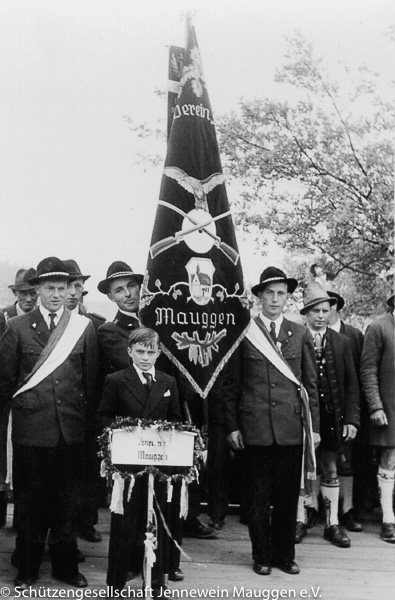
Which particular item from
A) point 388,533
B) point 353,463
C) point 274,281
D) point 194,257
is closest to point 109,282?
point 194,257

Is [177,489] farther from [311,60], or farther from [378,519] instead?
[311,60]

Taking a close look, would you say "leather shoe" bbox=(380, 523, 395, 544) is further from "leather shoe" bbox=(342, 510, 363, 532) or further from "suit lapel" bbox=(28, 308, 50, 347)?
"suit lapel" bbox=(28, 308, 50, 347)

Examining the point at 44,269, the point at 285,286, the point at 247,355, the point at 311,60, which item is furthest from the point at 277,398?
the point at 311,60

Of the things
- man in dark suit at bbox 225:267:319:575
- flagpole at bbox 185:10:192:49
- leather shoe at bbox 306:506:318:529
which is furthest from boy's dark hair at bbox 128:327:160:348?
leather shoe at bbox 306:506:318:529

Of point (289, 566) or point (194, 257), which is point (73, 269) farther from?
point (289, 566)

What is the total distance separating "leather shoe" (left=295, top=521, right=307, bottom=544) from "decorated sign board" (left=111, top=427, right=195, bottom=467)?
1.81m

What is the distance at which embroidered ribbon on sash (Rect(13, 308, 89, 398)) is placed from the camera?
4.15 meters

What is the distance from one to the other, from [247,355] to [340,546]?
5.19 feet

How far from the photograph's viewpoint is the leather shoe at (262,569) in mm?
4383

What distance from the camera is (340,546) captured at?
5.04m

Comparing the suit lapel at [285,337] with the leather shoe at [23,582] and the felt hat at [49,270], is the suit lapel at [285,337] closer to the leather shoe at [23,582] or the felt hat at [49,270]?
the felt hat at [49,270]

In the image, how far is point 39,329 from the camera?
4.27 metres

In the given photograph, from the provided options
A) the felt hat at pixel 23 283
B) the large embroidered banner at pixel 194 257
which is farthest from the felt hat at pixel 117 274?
the felt hat at pixel 23 283

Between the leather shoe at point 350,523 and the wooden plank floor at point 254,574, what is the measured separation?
0.06m
